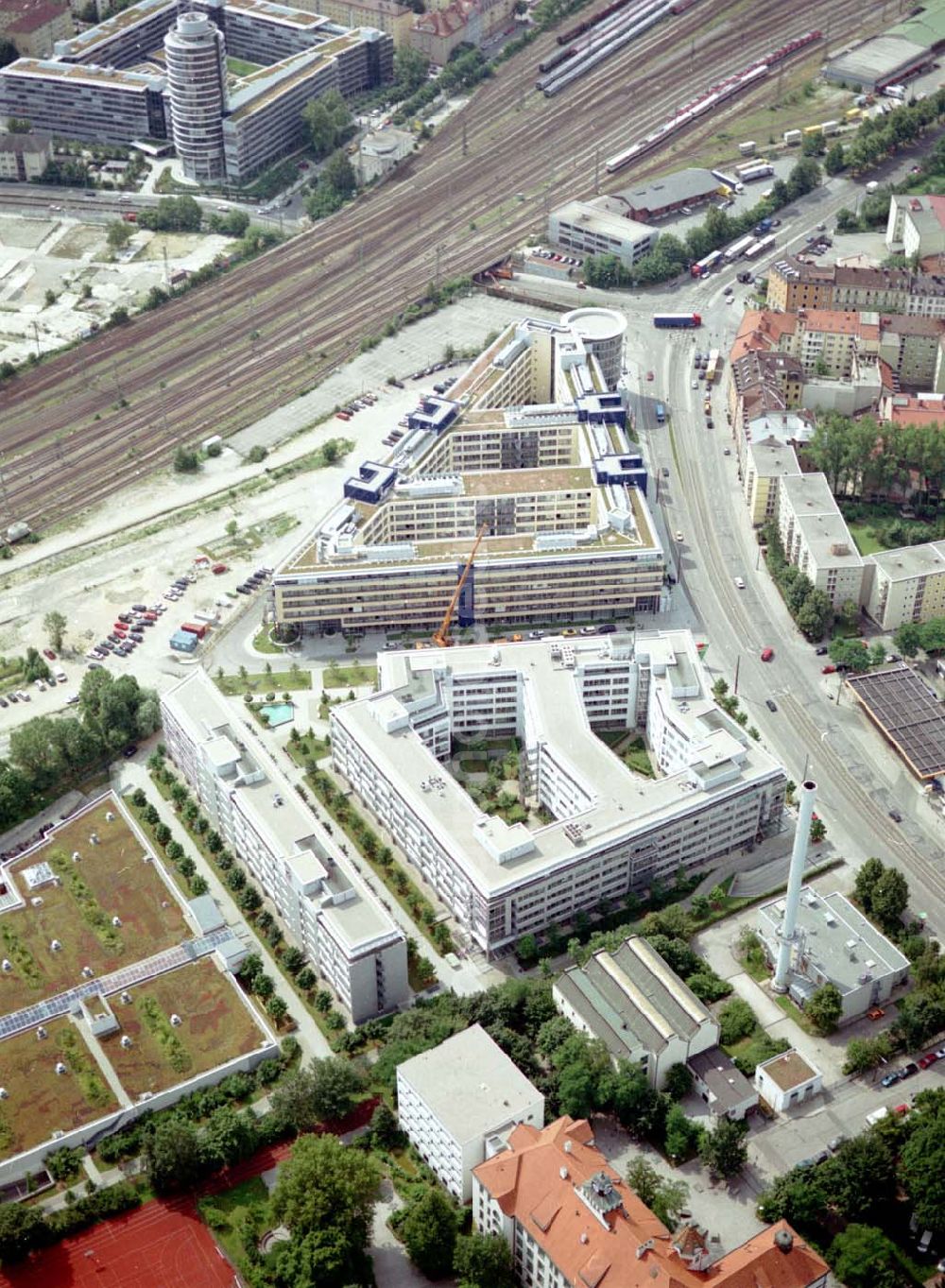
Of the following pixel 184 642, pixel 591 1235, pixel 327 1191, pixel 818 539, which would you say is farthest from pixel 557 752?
pixel 591 1235

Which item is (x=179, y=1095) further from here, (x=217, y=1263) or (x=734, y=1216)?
(x=734, y=1216)

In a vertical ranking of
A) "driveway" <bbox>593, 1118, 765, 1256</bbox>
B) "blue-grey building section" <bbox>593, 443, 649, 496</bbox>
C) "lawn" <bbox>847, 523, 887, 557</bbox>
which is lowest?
"driveway" <bbox>593, 1118, 765, 1256</bbox>

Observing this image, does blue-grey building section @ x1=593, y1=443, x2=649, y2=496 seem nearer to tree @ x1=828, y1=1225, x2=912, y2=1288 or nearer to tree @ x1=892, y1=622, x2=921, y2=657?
tree @ x1=892, y1=622, x2=921, y2=657

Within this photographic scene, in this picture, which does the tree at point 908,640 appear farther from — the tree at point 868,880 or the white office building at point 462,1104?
the white office building at point 462,1104

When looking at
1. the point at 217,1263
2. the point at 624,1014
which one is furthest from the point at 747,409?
the point at 217,1263

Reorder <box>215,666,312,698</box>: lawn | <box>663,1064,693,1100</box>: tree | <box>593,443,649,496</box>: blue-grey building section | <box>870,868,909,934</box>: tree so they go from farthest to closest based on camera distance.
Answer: <box>593,443,649,496</box>: blue-grey building section, <box>215,666,312,698</box>: lawn, <box>870,868,909,934</box>: tree, <box>663,1064,693,1100</box>: tree

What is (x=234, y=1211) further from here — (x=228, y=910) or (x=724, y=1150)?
(x=724, y=1150)

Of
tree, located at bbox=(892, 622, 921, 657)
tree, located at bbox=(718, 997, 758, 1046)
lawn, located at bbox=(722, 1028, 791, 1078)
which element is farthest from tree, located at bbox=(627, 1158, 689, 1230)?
tree, located at bbox=(892, 622, 921, 657)
